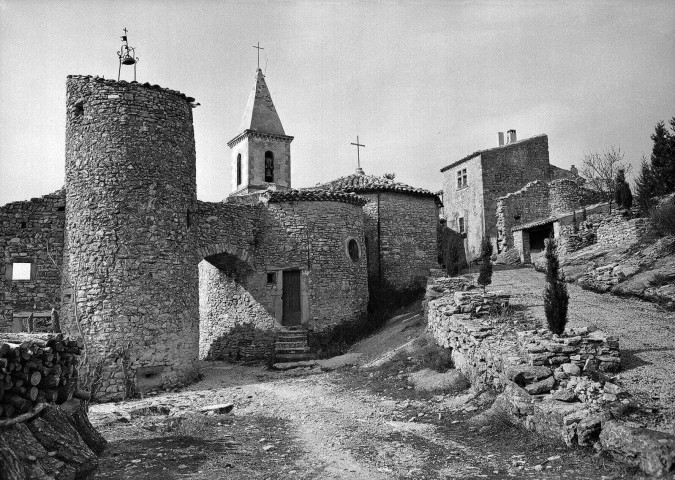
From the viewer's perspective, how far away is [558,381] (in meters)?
8.46

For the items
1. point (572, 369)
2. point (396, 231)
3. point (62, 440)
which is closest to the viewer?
point (62, 440)

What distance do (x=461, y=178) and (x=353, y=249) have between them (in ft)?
59.4

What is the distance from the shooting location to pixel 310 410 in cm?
1158

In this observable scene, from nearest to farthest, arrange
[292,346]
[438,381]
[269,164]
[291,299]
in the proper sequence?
[438,381] < [292,346] < [291,299] < [269,164]

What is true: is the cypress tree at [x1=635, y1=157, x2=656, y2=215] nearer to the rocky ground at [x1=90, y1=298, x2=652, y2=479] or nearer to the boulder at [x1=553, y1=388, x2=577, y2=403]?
the rocky ground at [x1=90, y1=298, x2=652, y2=479]

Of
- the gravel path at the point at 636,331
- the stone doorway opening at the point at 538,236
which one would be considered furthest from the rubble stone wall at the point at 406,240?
the gravel path at the point at 636,331

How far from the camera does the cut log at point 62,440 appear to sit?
6.64 m

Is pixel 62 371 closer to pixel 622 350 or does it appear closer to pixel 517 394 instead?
pixel 517 394

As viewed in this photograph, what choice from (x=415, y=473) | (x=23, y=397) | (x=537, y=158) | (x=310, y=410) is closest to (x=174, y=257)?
(x=310, y=410)

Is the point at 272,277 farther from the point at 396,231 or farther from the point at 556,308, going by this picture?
the point at 556,308

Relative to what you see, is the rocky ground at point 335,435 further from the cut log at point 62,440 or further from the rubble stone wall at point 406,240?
the rubble stone wall at point 406,240

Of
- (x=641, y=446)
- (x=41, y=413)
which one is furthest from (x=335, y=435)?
(x=641, y=446)

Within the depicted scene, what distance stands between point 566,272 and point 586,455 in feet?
42.3

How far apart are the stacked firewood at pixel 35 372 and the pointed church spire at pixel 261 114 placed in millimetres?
20761
